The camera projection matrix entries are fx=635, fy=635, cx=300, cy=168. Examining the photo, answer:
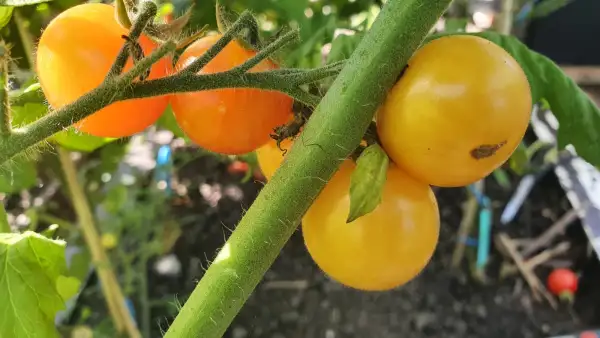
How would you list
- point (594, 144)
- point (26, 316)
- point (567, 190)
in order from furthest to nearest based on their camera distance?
point (567, 190) → point (594, 144) → point (26, 316)

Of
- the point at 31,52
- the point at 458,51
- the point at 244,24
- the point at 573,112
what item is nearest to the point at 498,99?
the point at 458,51

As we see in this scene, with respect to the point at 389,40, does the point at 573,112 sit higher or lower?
lower

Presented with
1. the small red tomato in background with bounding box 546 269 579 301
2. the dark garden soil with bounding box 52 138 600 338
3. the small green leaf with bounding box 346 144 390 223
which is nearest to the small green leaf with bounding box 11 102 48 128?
the small green leaf with bounding box 346 144 390 223

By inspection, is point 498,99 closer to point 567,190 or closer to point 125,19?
point 125,19

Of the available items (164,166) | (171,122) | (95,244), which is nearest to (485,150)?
(171,122)

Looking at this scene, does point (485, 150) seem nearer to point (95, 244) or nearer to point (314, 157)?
point (314, 157)

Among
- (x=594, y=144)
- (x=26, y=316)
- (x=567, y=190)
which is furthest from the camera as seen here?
(x=567, y=190)

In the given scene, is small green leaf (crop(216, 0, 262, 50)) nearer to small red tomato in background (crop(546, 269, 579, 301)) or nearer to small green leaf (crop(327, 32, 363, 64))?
small green leaf (crop(327, 32, 363, 64))

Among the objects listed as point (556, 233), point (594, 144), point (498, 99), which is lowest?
point (556, 233)
